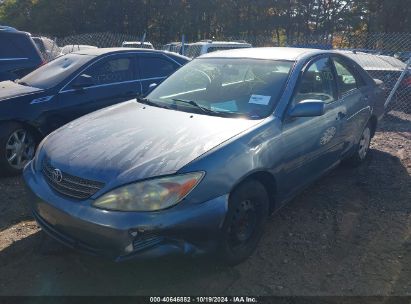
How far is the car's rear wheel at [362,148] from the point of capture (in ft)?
17.4

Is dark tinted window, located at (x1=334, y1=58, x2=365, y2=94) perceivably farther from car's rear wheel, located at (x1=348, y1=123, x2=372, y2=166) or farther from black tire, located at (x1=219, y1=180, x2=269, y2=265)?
black tire, located at (x1=219, y1=180, x2=269, y2=265)

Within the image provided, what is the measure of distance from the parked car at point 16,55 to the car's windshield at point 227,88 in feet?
12.9

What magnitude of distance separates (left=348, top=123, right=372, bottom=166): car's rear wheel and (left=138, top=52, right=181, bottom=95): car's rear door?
9.57 feet

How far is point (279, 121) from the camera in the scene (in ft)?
11.2

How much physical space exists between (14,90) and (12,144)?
0.79m

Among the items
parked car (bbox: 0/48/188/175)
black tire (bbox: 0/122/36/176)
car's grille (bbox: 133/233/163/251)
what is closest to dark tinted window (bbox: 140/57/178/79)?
parked car (bbox: 0/48/188/175)

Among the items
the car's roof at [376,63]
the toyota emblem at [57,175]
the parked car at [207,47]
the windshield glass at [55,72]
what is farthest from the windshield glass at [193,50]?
the toyota emblem at [57,175]

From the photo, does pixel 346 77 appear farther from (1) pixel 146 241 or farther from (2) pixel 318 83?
(1) pixel 146 241

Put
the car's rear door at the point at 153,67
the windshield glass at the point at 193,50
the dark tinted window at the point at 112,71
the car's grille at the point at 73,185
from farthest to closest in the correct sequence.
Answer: the windshield glass at the point at 193,50, the car's rear door at the point at 153,67, the dark tinted window at the point at 112,71, the car's grille at the point at 73,185

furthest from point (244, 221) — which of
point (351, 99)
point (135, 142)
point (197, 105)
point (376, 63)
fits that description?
point (376, 63)

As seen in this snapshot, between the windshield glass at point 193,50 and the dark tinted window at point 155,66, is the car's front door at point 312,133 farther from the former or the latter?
the windshield glass at point 193,50

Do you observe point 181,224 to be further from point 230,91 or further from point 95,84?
point 95,84

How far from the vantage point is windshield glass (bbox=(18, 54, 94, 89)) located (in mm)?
5500

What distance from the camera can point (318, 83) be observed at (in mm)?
4133
